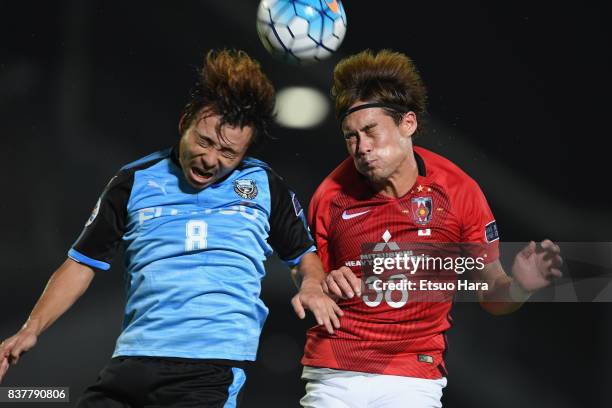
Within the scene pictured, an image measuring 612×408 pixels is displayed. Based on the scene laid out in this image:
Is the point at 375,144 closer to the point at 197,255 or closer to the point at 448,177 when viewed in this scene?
the point at 448,177

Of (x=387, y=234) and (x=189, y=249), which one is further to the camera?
(x=387, y=234)

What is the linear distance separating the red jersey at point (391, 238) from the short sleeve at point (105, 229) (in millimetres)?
609

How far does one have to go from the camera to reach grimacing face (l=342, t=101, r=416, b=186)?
2404 millimetres

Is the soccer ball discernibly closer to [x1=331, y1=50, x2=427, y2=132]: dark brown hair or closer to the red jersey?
[x1=331, y1=50, x2=427, y2=132]: dark brown hair

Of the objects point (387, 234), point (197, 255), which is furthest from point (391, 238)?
point (197, 255)

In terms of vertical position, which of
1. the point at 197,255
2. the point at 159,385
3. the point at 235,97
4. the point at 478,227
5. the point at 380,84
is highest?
the point at 380,84

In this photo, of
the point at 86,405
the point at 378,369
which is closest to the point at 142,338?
the point at 86,405

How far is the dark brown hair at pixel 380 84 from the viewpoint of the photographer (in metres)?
2.49

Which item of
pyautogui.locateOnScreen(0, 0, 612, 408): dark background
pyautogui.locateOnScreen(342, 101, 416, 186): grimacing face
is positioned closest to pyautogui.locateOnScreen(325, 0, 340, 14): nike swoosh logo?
pyautogui.locateOnScreen(342, 101, 416, 186): grimacing face

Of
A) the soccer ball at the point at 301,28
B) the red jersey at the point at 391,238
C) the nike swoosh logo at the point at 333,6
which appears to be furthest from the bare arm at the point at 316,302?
the nike swoosh logo at the point at 333,6

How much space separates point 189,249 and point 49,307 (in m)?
0.38

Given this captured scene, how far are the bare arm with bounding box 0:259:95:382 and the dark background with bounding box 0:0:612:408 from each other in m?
1.42

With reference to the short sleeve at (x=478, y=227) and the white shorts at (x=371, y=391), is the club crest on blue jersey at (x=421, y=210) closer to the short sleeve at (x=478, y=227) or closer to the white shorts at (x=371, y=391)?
the short sleeve at (x=478, y=227)

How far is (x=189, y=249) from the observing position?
2154 millimetres
